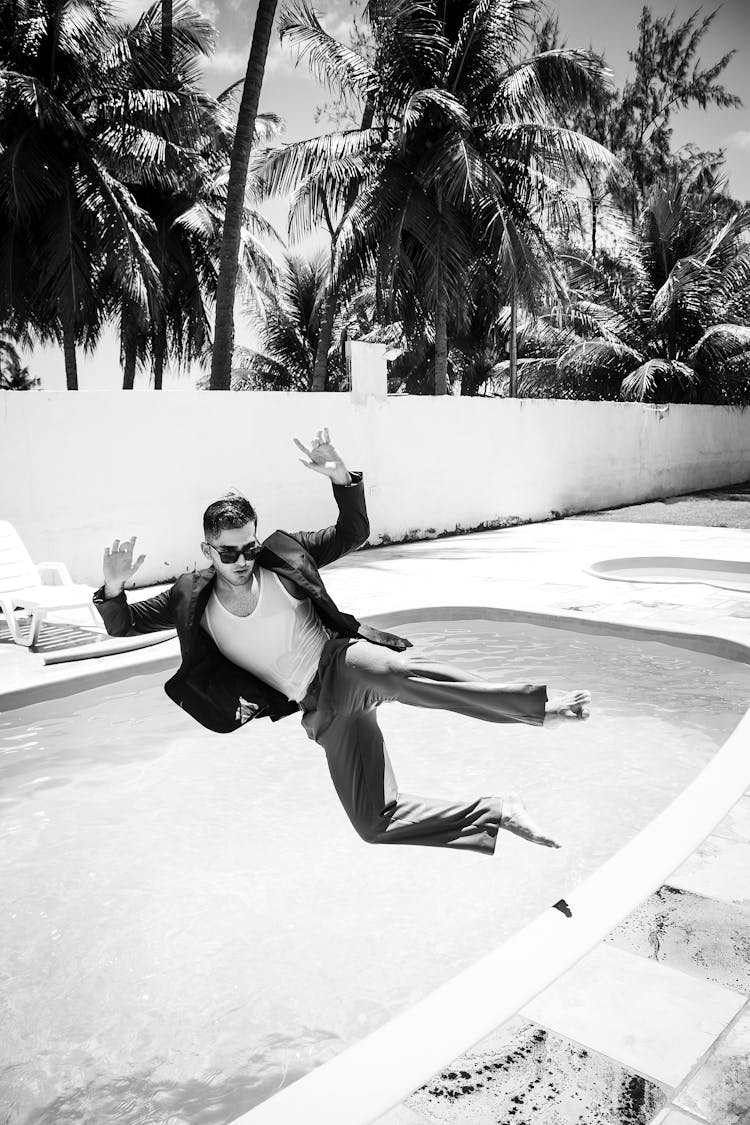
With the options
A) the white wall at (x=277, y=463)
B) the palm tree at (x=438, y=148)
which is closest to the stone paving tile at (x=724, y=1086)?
the white wall at (x=277, y=463)

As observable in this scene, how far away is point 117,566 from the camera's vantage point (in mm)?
3336

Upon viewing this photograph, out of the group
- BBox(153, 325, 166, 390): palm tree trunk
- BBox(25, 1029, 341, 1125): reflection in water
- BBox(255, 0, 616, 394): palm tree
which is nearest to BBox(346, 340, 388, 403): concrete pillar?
BBox(255, 0, 616, 394): palm tree

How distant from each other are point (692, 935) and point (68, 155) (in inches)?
860

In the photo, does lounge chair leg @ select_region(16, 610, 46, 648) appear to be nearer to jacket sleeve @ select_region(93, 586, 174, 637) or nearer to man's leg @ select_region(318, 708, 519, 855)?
jacket sleeve @ select_region(93, 586, 174, 637)

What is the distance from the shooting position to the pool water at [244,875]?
3.38 metres

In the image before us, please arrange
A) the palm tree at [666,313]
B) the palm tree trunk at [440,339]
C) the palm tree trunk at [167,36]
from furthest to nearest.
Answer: the palm tree at [666,313], the palm tree trunk at [167,36], the palm tree trunk at [440,339]

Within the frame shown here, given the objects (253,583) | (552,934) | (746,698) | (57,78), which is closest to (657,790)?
(746,698)

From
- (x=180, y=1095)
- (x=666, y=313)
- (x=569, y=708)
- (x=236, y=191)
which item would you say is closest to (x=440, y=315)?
(x=236, y=191)

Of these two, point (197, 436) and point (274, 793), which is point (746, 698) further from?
point (197, 436)

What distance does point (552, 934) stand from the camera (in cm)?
297

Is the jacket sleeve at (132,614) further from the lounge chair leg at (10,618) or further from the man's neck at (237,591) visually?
the lounge chair leg at (10,618)

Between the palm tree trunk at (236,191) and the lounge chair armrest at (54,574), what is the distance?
17.2 ft

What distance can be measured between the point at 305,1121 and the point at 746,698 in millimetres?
5172

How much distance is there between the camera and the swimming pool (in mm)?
11031
